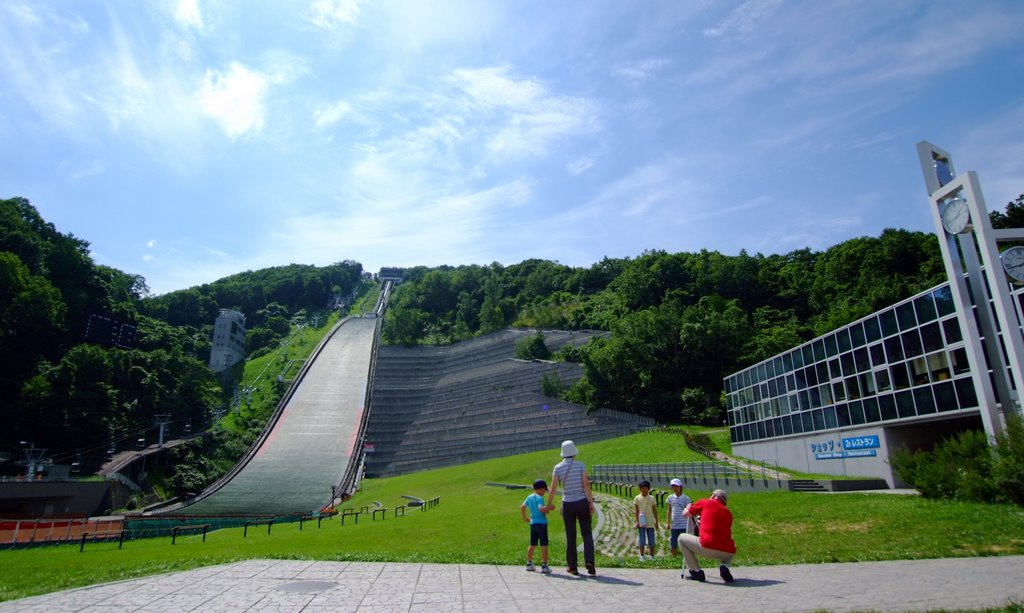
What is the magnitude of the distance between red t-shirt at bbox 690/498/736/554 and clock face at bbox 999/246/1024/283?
15.7 m

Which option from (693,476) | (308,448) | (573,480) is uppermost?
(308,448)

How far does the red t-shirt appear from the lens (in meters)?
7.35

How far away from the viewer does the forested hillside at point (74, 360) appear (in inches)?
1842

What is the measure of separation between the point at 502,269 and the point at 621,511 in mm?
102373

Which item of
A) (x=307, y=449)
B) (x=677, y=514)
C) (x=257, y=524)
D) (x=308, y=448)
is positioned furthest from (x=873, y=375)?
(x=308, y=448)

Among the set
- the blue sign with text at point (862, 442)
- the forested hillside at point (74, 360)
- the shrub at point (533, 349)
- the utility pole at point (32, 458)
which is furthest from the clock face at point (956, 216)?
the forested hillside at point (74, 360)

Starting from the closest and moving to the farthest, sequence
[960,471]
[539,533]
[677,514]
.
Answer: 1. [539,533]
2. [677,514]
3. [960,471]

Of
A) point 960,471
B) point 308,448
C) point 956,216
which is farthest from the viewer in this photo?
point 308,448

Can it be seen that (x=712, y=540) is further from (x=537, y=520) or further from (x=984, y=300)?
(x=984, y=300)

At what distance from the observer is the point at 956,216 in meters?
18.8

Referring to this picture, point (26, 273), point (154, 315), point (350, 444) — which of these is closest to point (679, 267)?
point (350, 444)

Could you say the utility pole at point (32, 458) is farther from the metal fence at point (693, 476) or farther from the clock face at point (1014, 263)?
the clock face at point (1014, 263)

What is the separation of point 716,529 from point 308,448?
50.7 m

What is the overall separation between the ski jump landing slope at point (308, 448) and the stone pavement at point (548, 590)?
2798 cm
